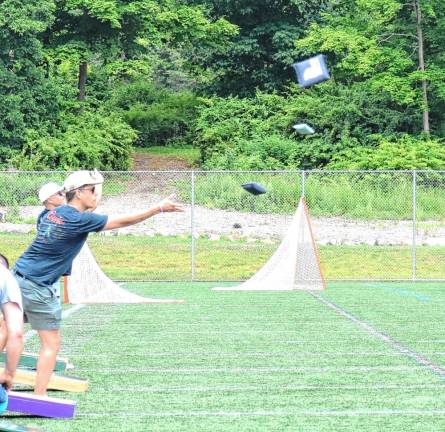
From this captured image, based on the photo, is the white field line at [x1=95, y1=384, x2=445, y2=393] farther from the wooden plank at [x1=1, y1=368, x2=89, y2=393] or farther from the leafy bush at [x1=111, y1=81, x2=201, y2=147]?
the leafy bush at [x1=111, y1=81, x2=201, y2=147]

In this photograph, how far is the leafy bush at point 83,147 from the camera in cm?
3344

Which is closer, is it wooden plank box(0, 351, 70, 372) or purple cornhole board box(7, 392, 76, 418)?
purple cornhole board box(7, 392, 76, 418)

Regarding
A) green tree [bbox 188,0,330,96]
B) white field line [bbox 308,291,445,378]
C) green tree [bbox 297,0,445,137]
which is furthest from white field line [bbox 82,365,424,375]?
green tree [bbox 188,0,330,96]

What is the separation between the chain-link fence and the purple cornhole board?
46.5 ft

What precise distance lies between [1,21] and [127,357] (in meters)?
24.1

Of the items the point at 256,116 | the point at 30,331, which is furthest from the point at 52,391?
the point at 256,116

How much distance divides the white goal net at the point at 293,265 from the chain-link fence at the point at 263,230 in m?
3.26

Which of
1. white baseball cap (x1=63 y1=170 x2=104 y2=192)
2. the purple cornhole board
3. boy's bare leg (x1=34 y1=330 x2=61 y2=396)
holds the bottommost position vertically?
the purple cornhole board

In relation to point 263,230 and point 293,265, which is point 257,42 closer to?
point 263,230

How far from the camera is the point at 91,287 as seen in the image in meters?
16.0

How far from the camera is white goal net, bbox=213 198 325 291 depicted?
17.7 meters

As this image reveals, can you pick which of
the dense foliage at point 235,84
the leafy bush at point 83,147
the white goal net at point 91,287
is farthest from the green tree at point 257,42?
the white goal net at point 91,287

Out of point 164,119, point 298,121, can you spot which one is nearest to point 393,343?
point 298,121

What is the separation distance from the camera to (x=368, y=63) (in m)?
34.2
